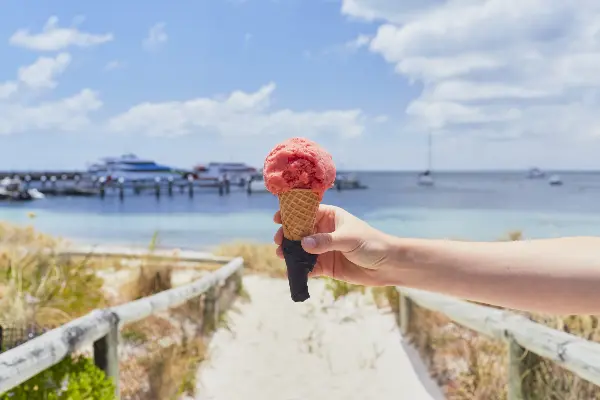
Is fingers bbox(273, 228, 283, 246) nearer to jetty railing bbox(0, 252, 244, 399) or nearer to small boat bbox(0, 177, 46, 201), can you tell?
jetty railing bbox(0, 252, 244, 399)

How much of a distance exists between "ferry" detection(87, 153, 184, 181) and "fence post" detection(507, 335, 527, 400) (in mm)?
87390

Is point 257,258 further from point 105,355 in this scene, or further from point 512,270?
point 512,270

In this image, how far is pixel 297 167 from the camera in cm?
152

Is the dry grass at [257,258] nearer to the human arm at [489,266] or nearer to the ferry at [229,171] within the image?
the human arm at [489,266]

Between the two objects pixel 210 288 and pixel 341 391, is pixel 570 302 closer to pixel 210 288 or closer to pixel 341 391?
pixel 341 391

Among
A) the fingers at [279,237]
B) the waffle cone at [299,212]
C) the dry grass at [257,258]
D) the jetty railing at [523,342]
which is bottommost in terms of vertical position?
the dry grass at [257,258]

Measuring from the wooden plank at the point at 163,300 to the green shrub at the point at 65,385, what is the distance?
498 millimetres

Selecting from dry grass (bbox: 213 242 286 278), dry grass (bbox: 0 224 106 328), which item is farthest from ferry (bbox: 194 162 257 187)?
dry grass (bbox: 0 224 106 328)

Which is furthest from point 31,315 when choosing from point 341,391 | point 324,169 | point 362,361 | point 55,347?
point 324,169

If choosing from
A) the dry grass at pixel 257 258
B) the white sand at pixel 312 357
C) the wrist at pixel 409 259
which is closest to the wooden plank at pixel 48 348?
the white sand at pixel 312 357

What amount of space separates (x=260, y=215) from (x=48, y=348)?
50102 millimetres

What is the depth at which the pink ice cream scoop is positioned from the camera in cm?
152

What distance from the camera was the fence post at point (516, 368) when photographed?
11.9ft

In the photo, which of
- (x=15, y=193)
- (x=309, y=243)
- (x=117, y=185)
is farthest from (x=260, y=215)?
(x=309, y=243)
